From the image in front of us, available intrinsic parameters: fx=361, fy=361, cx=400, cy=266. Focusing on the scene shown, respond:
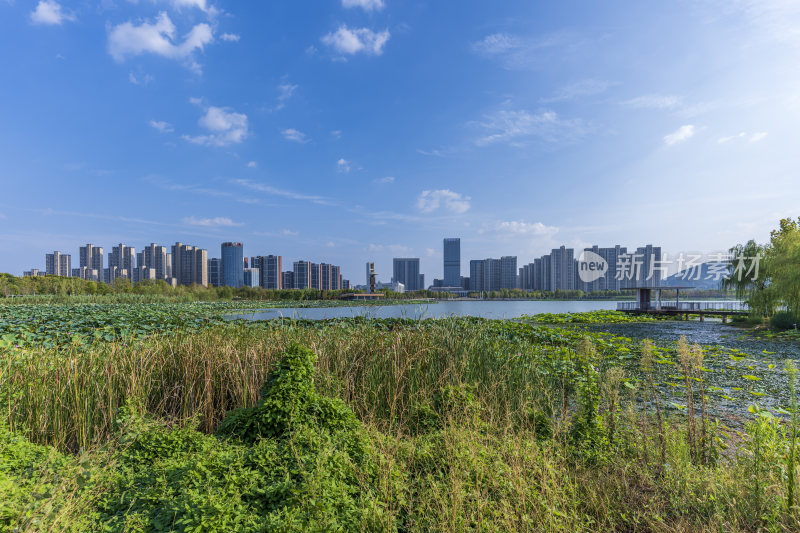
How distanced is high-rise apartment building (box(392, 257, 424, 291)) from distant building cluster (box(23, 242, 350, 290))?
42626mm

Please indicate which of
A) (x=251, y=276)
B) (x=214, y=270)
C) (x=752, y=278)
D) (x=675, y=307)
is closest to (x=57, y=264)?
(x=214, y=270)

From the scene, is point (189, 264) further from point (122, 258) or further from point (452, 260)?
point (452, 260)

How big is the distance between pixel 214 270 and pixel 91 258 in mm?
30045

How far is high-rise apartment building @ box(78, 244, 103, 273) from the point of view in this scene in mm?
83000

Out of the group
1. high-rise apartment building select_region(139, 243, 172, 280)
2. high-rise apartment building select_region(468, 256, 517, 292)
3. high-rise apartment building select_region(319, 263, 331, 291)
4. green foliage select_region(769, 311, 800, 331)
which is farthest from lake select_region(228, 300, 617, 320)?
high-rise apartment building select_region(468, 256, 517, 292)

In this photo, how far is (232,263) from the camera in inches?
3049

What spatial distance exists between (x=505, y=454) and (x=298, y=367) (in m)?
1.74

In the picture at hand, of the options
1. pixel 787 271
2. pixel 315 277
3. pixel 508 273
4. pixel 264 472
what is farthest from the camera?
pixel 508 273

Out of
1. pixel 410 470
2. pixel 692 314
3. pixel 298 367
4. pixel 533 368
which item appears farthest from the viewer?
pixel 692 314

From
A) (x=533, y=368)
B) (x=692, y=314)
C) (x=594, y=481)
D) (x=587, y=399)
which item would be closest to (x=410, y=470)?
(x=594, y=481)

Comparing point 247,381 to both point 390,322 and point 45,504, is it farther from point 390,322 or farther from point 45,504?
point 390,322

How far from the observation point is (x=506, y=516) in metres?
1.95

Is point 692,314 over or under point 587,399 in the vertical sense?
under

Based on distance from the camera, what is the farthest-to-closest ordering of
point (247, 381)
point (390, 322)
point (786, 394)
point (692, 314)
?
1. point (692, 314)
2. point (390, 322)
3. point (786, 394)
4. point (247, 381)
